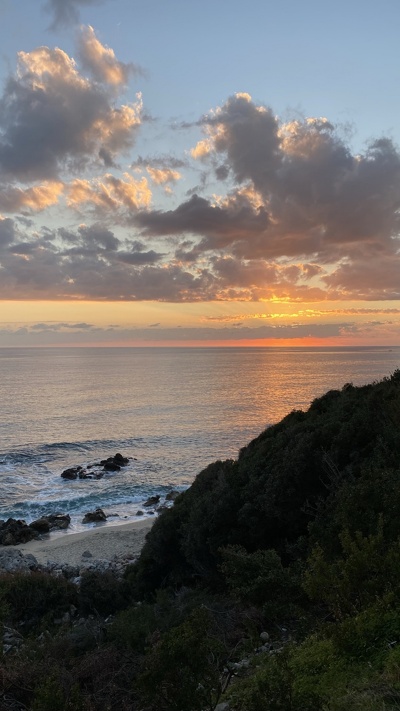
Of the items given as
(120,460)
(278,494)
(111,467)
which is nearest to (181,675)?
(278,494)

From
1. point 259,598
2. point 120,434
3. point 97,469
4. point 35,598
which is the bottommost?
point 97,469

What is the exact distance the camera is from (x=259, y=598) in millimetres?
8891

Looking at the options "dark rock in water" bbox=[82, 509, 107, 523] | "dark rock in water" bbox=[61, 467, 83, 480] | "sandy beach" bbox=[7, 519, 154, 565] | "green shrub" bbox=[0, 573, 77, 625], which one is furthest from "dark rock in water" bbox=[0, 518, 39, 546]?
"green shrub" bbox=[0, 573, 77, 625]

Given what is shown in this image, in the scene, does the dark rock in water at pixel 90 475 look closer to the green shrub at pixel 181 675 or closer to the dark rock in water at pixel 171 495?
the dark rock in water at pixel 171 495

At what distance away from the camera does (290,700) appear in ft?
13.8

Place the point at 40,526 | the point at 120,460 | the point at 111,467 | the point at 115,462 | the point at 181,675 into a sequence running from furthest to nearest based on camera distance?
the point at 120,460, the point at 115,462, the point at 111,467, the point at 40,526, the point at 181,675

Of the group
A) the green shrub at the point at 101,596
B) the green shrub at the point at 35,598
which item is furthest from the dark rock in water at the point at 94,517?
the green shrub at the point at 101,596

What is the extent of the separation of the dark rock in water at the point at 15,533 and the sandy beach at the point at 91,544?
486 mm

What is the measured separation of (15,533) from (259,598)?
20.6 metres

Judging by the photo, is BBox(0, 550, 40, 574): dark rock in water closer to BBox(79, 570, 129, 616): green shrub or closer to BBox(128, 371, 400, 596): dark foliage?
BBox(79, 570, 129, 616): green shrub

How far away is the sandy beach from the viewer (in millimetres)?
22344

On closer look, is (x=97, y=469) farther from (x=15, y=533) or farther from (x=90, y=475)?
(x=15, y=533)

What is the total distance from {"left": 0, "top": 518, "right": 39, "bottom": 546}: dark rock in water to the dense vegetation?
440 inches

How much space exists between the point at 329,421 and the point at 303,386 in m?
79.0
